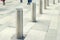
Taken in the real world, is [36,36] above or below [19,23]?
below

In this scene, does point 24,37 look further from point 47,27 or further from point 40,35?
point 47,27

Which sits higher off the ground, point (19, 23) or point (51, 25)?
point (19, 23)

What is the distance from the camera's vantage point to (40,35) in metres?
5.75

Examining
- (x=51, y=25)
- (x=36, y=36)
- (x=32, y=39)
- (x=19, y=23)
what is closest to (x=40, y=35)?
(x=36, y=36)

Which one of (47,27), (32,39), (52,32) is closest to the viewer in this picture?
(32,39)

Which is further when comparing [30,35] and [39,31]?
[39,31]

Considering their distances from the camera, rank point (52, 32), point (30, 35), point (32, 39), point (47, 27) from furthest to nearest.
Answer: point (47, 27)
point (52, 32)
point (30, 35)
point (32, 39)

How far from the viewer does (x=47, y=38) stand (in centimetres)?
544

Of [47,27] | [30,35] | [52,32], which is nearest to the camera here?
[30,35]

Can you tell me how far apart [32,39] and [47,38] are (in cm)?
55

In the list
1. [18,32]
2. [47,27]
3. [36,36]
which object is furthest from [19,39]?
[47,27]

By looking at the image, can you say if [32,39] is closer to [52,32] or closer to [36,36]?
[36,36]

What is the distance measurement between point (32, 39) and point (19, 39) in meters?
0.44

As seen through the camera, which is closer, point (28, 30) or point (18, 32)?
point (18, 32)
